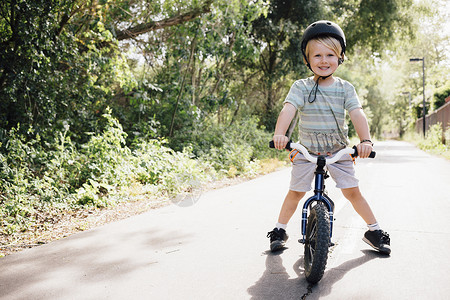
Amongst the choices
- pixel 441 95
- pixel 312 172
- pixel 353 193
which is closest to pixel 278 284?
pixel 312 172

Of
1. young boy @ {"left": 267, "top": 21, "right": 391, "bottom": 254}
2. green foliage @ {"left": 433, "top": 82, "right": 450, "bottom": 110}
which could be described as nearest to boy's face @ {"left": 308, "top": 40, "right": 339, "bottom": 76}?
young boy @ {"left": 267, "top": 21, "right": 391, "bottom": 254}

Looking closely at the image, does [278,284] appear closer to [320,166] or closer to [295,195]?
[295,195]

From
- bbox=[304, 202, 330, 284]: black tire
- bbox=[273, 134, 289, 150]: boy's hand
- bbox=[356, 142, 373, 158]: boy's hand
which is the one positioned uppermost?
bbox=[273, 134, 289, 150]: boy's hand

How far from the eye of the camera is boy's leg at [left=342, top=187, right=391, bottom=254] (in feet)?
11.7

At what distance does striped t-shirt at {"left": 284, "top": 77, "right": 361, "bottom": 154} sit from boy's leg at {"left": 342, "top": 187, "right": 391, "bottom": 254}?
48 cm

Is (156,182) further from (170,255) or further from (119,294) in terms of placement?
(119,294)

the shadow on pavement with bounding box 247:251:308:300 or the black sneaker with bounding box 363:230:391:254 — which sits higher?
the black sneaker with bounding box 363:230:391:254

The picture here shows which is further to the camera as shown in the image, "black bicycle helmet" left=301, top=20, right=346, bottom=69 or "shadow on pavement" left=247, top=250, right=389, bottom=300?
"black bicycle helmet" left=301, top=20, right=346, bottom=69

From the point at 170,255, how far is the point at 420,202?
14.5 ft

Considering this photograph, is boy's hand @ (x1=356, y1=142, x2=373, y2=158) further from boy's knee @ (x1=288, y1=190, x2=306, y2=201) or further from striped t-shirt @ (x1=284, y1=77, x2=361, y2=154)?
boy's knee @ (x1=288, y1=190, x2=306, y2=201)

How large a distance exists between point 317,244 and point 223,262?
1049 mm

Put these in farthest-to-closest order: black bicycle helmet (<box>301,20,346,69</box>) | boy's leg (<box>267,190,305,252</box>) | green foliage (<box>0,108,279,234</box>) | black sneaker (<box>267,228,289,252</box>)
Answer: green foliage (<box>0,108,279,234</box>) → black sneaker (<box>267,228,289,252</box>) → boy's leg (<box>267,190,305,252</box>) → black bicycle helmet (<box>301,20,346,69</box>)

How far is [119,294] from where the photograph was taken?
2932mm

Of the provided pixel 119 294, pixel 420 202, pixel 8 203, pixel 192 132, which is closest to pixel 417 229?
pixel 420 202
